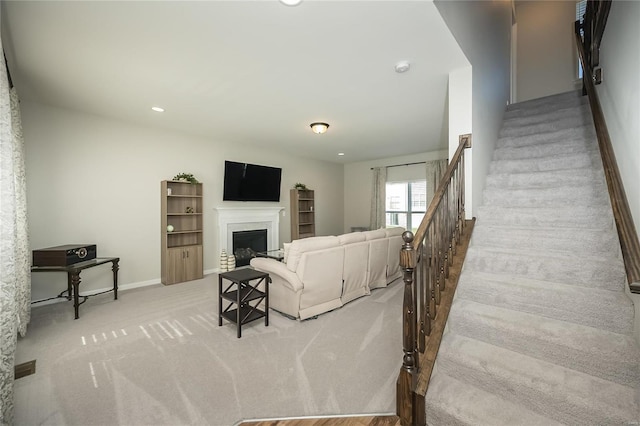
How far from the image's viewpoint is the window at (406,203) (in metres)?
7.16

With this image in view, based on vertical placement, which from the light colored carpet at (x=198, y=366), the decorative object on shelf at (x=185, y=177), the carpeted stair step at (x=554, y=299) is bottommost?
the light colored carpet at (x=198, y=366)

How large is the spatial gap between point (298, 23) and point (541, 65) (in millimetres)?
5815

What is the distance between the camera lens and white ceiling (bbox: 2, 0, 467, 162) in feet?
6.39

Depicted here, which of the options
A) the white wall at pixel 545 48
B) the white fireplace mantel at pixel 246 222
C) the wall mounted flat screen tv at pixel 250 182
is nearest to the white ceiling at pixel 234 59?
the wall mounted flat screen tv at pixel 250 182

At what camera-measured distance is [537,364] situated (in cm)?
165

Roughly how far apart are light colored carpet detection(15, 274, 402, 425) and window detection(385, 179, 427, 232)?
13.8 ft

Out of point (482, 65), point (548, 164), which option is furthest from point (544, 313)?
point (482, 65)

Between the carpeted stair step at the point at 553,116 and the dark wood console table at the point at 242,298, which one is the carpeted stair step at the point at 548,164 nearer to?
the carpeted stair step at the point at 553,116

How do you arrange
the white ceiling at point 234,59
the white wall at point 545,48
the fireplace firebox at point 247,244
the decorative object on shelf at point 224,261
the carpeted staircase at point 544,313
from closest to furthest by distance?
the carpeted staircase at point 544,313 < the white ceiling at point 234,59 < the white wall at point 545,48 < the decorative object on shelf at point 224,261 < the fireplace firebox at point 247,244

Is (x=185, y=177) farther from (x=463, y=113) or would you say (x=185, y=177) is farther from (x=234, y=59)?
(x=463, y=113)

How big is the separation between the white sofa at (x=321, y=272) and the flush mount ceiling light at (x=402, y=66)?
195 centimetres

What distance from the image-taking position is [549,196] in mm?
2611

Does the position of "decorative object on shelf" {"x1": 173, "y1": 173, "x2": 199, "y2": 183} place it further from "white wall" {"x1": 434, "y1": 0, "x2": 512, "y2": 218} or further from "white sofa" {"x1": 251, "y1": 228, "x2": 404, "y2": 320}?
"white wall" {"x1": 434, "y1": 0, "x2": 512, "y2": 218}

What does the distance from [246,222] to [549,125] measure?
17.5ft
